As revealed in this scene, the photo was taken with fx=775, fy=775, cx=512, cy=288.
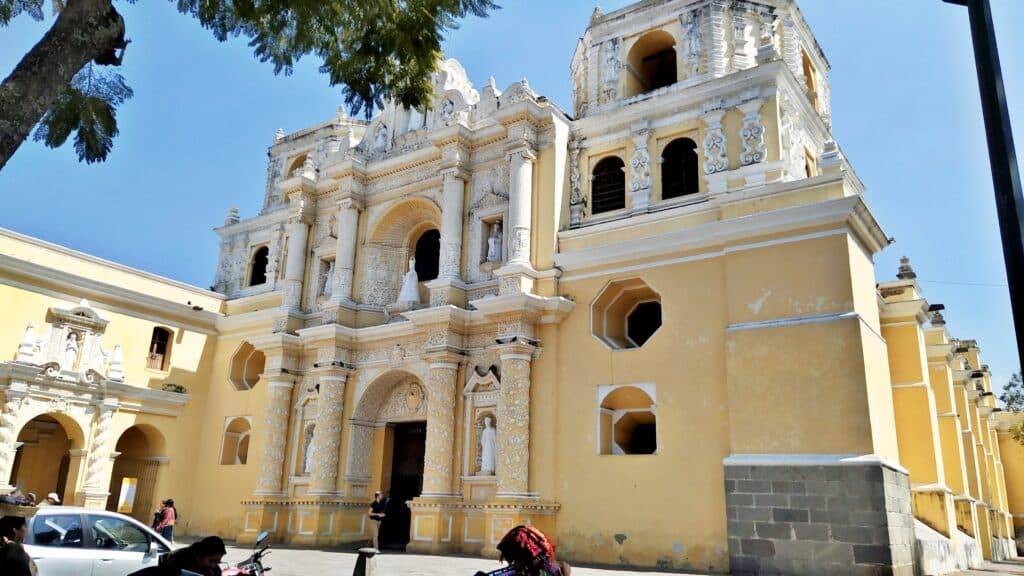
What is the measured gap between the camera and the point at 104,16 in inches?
276

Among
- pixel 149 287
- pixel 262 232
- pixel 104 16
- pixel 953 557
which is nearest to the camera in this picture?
pixel 104 16

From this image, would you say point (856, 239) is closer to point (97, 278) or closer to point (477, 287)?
point (477, 287)

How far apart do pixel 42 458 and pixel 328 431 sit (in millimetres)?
8385

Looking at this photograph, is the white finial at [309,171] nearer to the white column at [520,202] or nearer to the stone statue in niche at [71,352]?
the white column at [520,202]

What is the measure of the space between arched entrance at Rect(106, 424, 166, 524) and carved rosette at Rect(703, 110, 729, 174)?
50.8 ft

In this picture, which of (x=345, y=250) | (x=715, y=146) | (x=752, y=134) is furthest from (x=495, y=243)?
(x=752, y=134)

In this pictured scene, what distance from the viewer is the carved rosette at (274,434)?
1902 cm

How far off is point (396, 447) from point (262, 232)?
9428mm

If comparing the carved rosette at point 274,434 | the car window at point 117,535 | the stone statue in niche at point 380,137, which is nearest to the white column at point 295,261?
the carved rosette at point 274,434

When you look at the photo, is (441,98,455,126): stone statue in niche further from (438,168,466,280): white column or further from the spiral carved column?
Result: the spiral carved column

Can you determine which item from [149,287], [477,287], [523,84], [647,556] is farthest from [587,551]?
[149,287]

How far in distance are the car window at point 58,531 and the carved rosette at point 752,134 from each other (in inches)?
513

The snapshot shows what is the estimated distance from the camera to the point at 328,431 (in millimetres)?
18547

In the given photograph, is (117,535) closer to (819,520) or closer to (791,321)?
(819,520)
